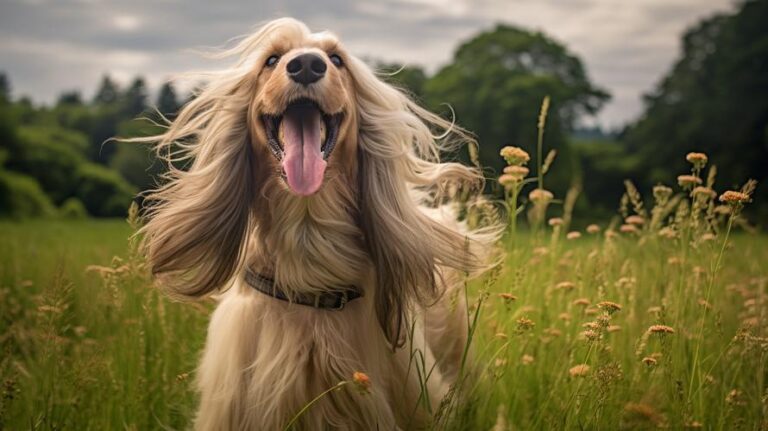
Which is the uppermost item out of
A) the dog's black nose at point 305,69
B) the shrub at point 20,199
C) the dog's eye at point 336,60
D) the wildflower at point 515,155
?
the dog's eye at point 336,60

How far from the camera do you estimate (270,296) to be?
2.97m

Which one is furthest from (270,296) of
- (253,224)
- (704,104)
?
(704,104)

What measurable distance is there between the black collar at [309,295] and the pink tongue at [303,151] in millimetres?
459

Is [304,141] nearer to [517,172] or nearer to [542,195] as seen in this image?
[517,172]

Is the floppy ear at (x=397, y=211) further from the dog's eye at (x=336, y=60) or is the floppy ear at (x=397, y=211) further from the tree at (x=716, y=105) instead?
the tree at (x=716, y=105)

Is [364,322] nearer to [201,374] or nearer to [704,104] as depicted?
[201,374]

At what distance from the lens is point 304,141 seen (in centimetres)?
282

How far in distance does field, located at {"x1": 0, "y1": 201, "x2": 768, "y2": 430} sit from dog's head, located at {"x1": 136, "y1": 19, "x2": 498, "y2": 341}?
13.6 inches

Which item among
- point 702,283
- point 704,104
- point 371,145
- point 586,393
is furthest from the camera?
point 704,104

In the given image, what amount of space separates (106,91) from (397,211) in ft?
208

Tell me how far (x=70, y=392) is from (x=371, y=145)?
5.62ft

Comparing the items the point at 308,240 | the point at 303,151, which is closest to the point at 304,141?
the point at 303,151

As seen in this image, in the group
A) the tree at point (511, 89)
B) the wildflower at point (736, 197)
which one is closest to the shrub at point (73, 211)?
the tree at point (511, 89)

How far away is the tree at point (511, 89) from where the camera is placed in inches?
1304
